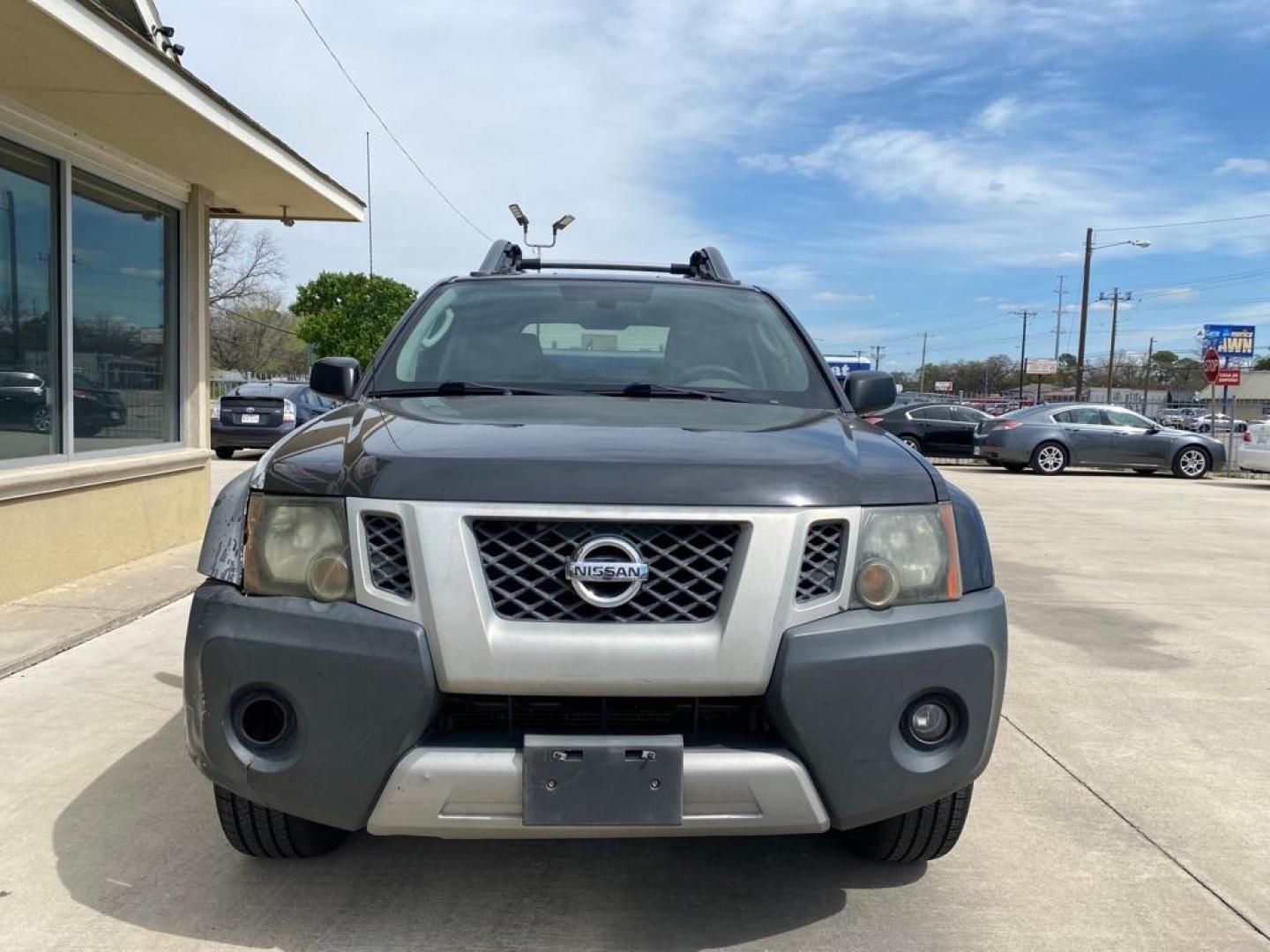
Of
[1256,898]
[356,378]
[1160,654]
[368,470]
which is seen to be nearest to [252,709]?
[368,470]

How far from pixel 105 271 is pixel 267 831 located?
563 cm

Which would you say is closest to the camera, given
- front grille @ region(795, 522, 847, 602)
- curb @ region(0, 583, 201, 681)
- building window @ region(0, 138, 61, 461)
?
front grille @ region(795, 522, 847, 602)

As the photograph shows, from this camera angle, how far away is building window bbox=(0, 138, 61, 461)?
6109 mm

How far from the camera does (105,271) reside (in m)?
7.23

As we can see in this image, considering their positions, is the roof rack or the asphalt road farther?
the roof rack

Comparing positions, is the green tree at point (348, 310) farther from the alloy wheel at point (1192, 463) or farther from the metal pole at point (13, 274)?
the metal pole at point (13, 274)

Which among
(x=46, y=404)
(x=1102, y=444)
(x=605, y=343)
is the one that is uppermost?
(x=605, y=343)

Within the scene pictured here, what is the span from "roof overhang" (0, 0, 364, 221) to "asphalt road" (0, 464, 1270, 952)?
2895 mm

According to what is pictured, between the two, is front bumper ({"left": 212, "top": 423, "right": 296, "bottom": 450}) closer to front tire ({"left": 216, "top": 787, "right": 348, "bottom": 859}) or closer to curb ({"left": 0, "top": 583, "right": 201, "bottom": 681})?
curb ({"left": 0, "top": 583, "right": 201, "bottom": 681})

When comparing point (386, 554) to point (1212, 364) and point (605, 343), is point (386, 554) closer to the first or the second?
point (605, 343)

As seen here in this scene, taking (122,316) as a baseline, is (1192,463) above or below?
below

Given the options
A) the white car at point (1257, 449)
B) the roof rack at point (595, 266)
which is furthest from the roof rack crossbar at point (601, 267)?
the white car at point (1257, 449)

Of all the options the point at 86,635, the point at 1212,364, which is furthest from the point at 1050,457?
the point at 86,635

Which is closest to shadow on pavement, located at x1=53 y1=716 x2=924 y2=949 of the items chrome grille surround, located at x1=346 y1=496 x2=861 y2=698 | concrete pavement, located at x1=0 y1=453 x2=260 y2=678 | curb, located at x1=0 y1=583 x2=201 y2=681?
chrome grille surround, located at x1=346 y1=496 x2=861 y2=698
